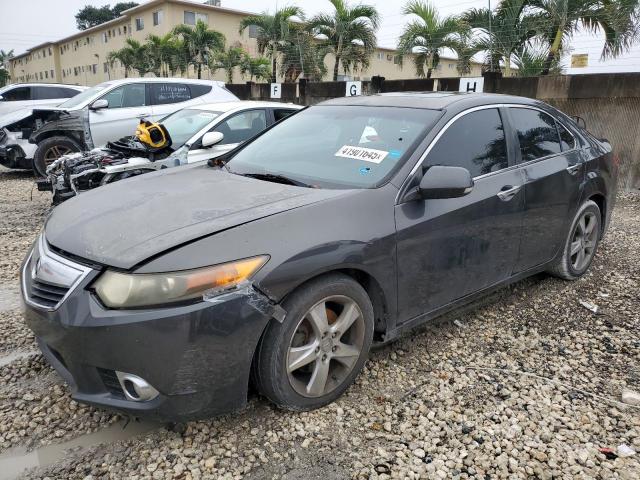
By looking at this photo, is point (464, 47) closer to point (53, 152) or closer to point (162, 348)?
point (53, 152)

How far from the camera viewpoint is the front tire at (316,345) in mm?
2373

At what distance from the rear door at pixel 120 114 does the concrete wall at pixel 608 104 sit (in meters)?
6.99

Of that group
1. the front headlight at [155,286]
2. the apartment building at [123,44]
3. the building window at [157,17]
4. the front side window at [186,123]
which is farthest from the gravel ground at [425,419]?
the building window at [157,17]

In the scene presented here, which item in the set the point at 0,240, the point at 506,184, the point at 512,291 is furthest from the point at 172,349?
the point at 0,240

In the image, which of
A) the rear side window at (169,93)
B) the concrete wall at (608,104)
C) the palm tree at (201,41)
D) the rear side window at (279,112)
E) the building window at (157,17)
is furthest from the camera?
the building window at (157,17)

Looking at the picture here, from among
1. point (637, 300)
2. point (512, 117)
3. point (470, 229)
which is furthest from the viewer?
point (637, 300)

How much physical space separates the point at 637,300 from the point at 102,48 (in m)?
53.7

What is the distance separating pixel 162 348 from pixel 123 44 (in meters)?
49.0

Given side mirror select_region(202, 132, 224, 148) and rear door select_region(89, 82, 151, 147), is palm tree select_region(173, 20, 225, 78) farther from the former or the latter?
side mirror select_region(202, 132, 224, 148)

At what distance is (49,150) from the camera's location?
348 inches

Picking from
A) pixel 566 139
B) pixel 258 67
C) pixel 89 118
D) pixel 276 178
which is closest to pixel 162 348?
pixel 276 178

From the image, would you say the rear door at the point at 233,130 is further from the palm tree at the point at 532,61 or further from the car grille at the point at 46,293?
the palm tree at the point at 532,61

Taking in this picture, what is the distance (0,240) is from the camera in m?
5.59

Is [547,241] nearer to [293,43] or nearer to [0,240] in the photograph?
[0,240]
